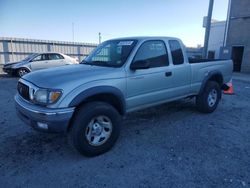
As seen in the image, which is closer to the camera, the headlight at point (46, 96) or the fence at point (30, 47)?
the headlight at point (46, 96)

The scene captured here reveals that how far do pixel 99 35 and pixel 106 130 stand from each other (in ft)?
100.0

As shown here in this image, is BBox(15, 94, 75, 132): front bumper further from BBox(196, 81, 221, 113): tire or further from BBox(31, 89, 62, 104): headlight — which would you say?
BBox(196, 81, 221, 113): tire

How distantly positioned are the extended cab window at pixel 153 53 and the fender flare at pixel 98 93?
0.78 meters

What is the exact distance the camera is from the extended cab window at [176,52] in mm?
4547

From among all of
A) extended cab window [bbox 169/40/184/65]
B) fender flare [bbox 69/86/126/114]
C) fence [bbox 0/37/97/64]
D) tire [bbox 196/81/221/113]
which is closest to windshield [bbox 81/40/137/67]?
fender flare [bbox 69/86/126/114]

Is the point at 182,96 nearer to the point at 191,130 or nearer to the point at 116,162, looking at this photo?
the point at 191,130

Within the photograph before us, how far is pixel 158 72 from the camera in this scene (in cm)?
414

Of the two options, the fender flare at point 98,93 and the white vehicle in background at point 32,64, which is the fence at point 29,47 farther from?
the fender flare at point 98,93

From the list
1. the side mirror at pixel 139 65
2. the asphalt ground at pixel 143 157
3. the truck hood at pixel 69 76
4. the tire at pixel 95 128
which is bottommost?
the asphalt ground at pixel 143 157

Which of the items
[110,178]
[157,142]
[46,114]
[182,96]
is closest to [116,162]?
[110,178]

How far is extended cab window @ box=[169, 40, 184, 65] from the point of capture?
179 inches

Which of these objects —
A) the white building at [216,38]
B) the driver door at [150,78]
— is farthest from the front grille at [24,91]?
the white building at [216,38]

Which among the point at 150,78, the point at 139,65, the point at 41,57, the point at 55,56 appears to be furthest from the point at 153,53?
the point at 55,56

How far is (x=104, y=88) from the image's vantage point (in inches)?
131
